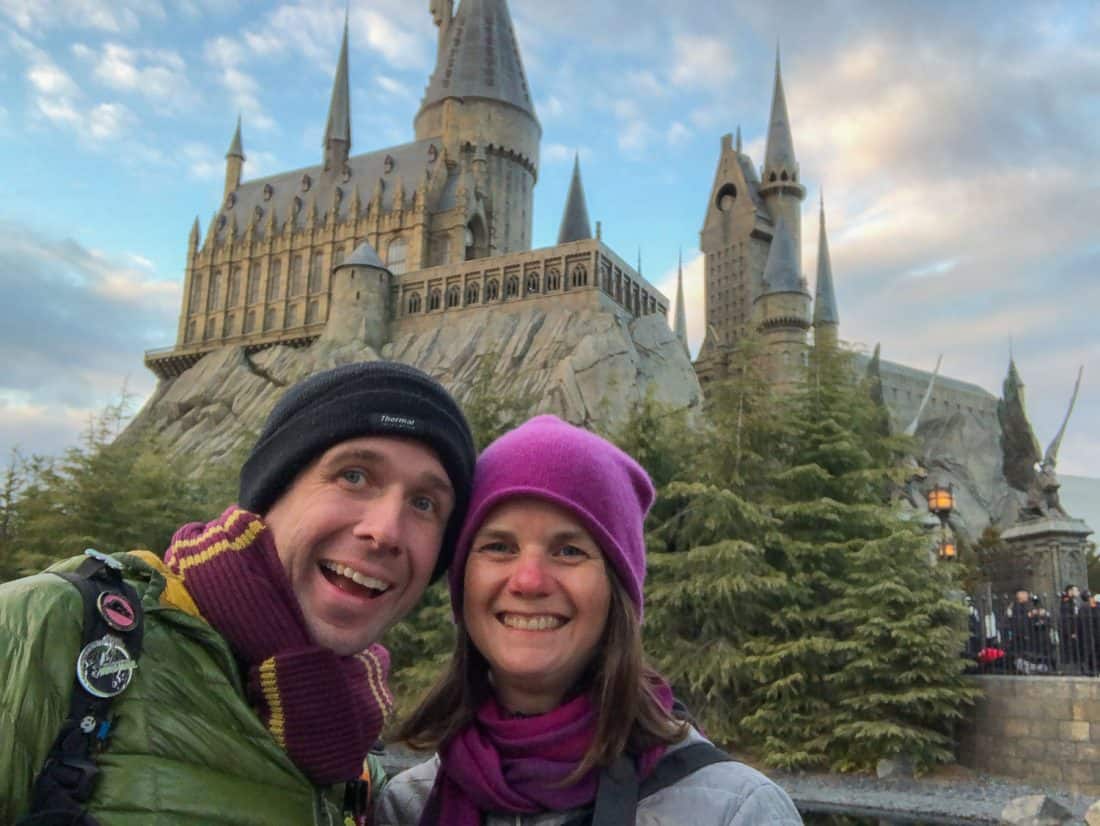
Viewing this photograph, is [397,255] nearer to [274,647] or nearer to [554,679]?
[554,679]

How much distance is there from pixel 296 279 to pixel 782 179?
3910 centimetres

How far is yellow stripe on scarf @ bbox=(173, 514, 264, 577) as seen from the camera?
2232mm

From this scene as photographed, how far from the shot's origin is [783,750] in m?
16.2

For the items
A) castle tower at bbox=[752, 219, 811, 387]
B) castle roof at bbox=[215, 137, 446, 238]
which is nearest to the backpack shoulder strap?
castle tower at bbox=[752, 219, 811, 387]

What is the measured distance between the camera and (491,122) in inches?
2544

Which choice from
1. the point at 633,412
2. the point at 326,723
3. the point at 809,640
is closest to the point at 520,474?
the point at 326,723

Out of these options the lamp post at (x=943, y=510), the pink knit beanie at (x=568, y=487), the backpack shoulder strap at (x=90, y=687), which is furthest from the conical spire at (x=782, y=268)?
the backpack shoulder strap at (x=90, y=687)

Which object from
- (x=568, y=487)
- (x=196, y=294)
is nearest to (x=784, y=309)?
(x=196, y=294)

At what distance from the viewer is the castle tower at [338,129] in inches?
2783

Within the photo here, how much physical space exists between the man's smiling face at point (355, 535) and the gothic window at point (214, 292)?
69151 millimetres

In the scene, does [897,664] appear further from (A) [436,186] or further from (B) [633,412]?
(A) [436,186]

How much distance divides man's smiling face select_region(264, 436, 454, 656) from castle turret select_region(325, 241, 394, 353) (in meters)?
52.1

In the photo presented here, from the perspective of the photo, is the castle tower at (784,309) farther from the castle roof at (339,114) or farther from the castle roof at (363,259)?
the castle roof at (339,114)

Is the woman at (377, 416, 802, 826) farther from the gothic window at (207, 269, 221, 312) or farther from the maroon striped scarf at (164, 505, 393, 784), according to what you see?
the gothic window at (207, 269, 221, 312)
